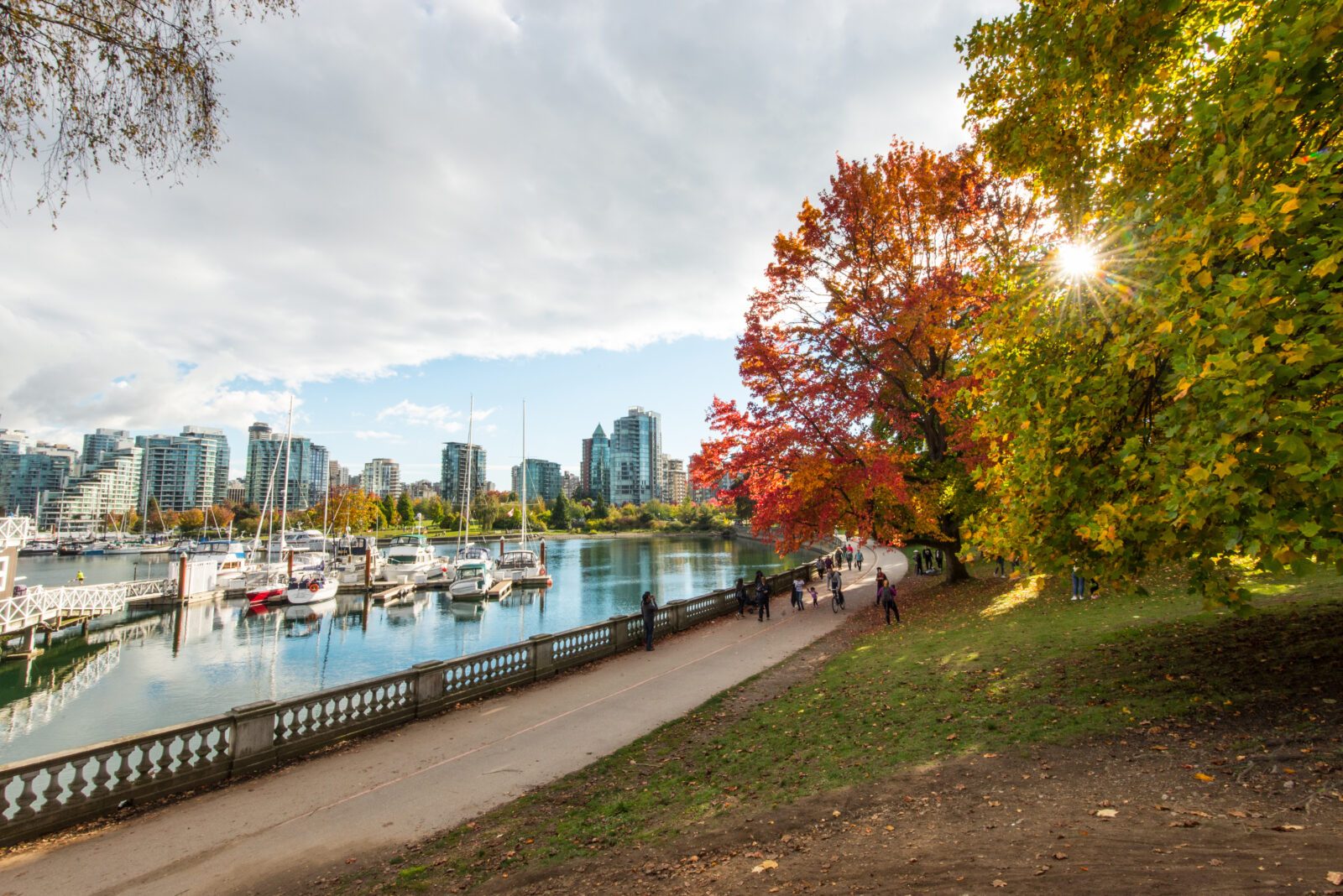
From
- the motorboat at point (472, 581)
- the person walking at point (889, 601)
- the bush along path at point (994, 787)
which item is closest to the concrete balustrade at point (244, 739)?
the bush along path at point (994, 787)

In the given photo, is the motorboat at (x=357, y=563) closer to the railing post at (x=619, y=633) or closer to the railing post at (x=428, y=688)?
the railing post at (x=619, y=633)

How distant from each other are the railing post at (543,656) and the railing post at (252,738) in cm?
605

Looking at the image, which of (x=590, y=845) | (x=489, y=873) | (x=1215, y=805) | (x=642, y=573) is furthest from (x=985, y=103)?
(x=642, y=573)

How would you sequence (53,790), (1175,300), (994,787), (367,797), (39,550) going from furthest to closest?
1. (39,550)
2. (367,797)
3. (53,790)
4. (994,787)
5. (1175,300)

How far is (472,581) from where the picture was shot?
46500 millimetres

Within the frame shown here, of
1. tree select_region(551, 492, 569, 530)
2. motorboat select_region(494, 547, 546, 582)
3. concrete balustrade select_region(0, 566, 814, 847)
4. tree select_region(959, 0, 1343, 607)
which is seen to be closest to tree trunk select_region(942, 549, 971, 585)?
concrete balustrade select_region(0, 566, 814, 847)

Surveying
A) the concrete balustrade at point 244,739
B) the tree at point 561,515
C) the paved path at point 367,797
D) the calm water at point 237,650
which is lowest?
the calm water at point 237,650

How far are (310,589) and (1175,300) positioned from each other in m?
51.8

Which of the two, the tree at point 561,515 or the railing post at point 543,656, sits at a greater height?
the tree at point 561,515

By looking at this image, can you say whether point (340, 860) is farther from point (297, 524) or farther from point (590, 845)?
point (297, 524)

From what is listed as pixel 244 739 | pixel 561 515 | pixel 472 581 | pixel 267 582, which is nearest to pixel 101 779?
pixel 244 739

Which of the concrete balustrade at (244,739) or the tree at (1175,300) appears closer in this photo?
the tree at (1175,300)

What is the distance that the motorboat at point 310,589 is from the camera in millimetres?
45062

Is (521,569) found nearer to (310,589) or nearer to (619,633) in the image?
(310,589)
